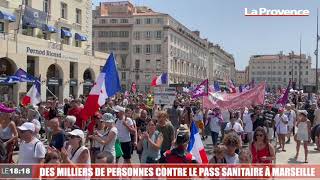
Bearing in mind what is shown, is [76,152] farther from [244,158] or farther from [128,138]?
[128,138]

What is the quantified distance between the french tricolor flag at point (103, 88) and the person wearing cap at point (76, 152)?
3480 mm

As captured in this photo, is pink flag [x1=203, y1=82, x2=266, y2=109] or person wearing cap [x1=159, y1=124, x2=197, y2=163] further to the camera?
pink flag [x1=203, y1=82, x2=266, y2=109]

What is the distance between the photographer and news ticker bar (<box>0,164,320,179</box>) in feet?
19.5

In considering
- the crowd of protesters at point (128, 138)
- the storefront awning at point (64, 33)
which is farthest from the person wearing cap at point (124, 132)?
the storefront awning at point (64, 33)

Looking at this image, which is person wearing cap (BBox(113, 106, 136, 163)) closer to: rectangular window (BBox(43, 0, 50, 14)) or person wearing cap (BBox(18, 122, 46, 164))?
person wearing cap (BBox(18, 122, 46, 164))

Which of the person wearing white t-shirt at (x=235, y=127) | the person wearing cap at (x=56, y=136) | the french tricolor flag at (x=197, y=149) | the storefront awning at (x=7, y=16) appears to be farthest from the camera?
the storefront awning at (x=7, y=16)

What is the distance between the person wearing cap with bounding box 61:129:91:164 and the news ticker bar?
11 cm

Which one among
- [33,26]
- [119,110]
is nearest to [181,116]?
[119,110]

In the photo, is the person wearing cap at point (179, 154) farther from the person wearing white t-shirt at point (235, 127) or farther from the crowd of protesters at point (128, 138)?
the person wearing white t-shirt at point (235, 127)

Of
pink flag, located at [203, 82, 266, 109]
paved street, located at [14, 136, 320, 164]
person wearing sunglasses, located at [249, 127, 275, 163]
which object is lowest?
paved street, located at [14, 136, 320, 164]

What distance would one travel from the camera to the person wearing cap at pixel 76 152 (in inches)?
250

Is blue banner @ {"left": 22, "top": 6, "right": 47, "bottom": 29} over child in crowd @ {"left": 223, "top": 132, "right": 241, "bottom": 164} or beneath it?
over

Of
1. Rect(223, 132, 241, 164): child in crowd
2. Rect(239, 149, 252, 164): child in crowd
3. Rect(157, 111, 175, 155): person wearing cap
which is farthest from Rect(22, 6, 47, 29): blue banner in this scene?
Rect(239, 149, 252, 164): child in crowd

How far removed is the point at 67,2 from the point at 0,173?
38.4 metres
